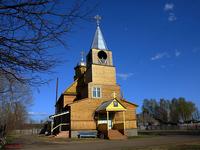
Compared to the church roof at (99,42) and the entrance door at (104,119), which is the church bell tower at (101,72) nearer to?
A: the church roof at (99,42)

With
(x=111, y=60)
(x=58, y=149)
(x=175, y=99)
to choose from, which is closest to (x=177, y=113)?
(x=175, y=99)

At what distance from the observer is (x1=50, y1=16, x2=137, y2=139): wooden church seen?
29922mm

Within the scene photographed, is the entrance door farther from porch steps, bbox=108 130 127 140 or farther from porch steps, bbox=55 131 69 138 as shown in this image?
porch steps, bbox=55 131 69 138

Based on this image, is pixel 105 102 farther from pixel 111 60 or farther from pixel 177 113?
pixel 177 113

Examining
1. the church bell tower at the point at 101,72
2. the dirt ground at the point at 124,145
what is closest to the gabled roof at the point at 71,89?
the church bell tower at the point at 101,72

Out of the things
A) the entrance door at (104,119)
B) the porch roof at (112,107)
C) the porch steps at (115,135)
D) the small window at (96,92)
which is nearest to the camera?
the porch steps at (115,135)

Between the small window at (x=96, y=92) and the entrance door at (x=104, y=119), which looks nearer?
the entrance door at (x=104, y=119)

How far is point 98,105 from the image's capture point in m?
32.2

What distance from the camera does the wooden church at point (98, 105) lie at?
29922 mm

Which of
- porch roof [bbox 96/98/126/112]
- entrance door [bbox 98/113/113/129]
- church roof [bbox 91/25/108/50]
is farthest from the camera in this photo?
church roof [bbox 91/25/108/50]

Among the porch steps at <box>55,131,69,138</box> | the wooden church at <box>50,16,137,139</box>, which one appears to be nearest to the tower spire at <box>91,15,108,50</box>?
the wooden church at <box>50,16,137,139</box>

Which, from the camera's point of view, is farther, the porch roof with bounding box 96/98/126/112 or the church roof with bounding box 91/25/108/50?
the church roof with bounding box 91/25/108/50

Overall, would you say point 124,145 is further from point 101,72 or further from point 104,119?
point 101,72

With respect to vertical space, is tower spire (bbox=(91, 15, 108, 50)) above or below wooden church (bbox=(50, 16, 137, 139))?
above
